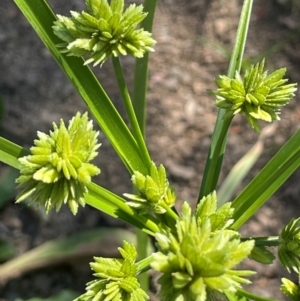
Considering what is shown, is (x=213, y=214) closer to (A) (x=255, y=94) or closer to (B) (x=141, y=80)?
(A) (x=255, y=94)

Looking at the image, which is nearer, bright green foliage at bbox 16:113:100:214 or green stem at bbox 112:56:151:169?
bright green foliage at bbox 16:113:100:214

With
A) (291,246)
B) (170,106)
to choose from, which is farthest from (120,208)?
(170,106)

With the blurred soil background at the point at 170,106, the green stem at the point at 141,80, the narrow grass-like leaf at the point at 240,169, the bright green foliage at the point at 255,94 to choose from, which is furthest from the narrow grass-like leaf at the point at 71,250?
the bright green foliage at the point at 255,94

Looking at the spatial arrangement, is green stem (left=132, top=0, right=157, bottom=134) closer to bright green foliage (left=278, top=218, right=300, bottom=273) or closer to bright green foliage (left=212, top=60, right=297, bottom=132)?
bright green foliage (left=212, top=60, right=297, bottom=132)

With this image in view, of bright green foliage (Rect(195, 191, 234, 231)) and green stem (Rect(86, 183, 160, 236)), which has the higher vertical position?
bright green foliage (Rect(195, 191, 234, 231))

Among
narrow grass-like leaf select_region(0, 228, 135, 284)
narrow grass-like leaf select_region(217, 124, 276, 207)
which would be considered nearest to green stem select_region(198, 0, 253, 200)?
narrow grass-like leaf select_region(217, 124, 276, 207)

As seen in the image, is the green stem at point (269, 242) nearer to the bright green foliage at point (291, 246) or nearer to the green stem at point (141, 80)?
the bright green foliage at point (291, 246)

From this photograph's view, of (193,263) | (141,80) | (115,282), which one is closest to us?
(193,263)
